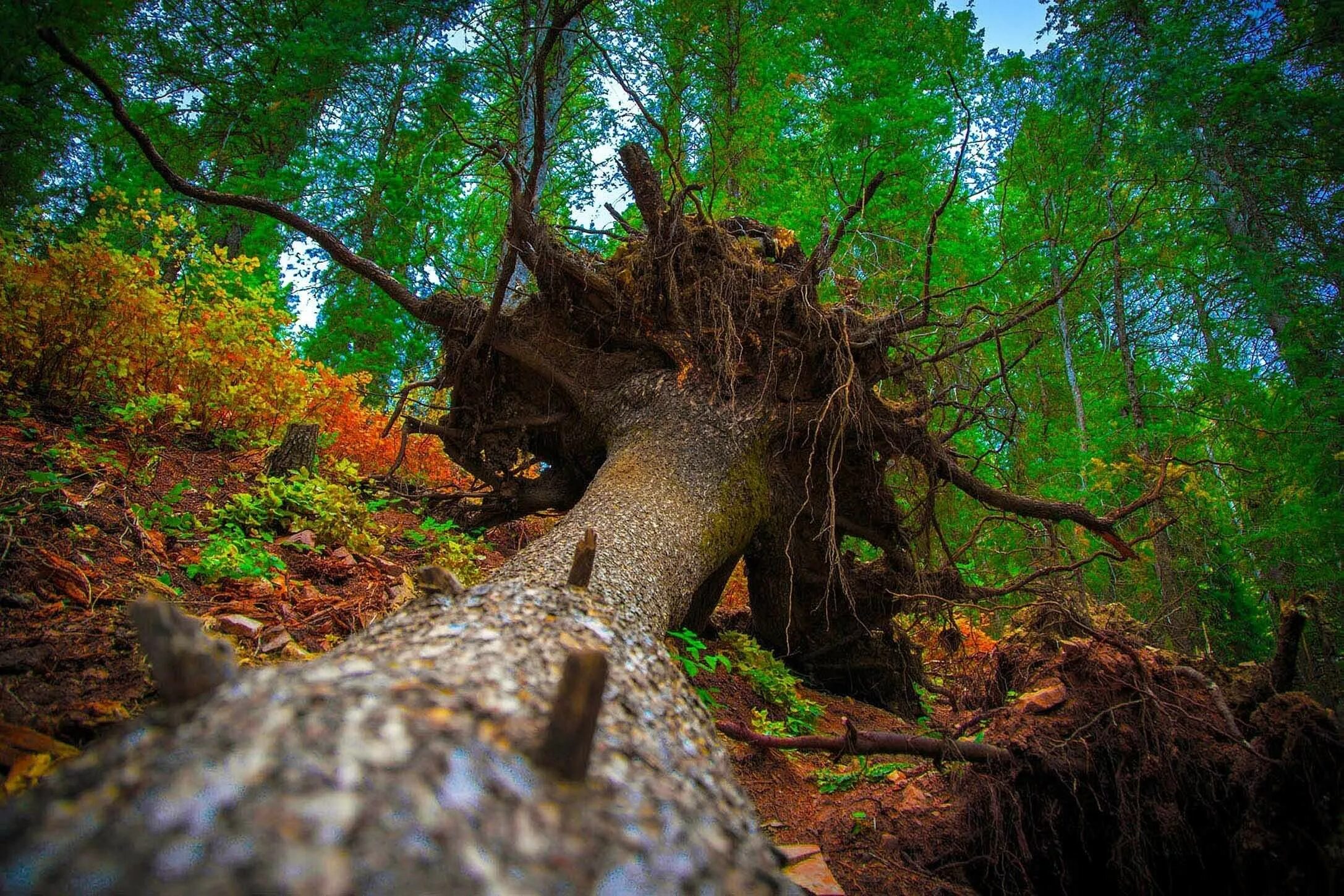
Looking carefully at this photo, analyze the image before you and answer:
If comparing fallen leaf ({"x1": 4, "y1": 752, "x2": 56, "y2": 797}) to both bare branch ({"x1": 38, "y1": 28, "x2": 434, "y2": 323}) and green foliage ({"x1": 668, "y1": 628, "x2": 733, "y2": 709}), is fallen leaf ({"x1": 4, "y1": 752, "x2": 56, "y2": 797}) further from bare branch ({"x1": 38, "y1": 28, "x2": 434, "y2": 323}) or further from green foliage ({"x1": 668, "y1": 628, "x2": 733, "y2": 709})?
bare branch ({"x1": 38, "y1": 28, "x2": 434, "y2": 323})

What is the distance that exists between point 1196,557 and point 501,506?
9.30m

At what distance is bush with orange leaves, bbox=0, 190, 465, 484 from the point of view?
378 cm

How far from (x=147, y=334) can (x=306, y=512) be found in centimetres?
201

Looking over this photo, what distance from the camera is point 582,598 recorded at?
177 centimetres

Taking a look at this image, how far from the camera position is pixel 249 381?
484 centimetres

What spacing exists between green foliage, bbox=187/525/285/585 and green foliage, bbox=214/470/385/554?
0.77ft

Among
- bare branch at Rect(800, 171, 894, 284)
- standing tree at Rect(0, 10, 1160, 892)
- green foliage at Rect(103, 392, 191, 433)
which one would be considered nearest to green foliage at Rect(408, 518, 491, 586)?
standing tree at Rect(0, 10, 1160, 892)

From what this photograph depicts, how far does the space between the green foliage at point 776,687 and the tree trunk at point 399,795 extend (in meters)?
2.62

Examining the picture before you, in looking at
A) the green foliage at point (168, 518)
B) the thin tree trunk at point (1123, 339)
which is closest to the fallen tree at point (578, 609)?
the green foliage at point (168, 518)

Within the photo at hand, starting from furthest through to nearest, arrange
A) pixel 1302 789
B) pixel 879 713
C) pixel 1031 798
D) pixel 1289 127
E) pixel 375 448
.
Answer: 1. pixel 1289 127
2. pixel 375 448
3. pixel 879 713
4. pixel 1031 798
5. pixel 1302 789

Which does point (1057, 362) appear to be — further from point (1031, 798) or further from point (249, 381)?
point (249, 381)

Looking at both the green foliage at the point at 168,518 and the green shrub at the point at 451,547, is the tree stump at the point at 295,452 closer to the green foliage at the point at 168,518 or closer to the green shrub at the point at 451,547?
the green shrub at the point at 451,547

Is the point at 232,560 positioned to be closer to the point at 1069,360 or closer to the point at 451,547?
the point at 451,547

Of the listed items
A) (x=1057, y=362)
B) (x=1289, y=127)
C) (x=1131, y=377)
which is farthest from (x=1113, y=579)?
(x=1057, y=362)
